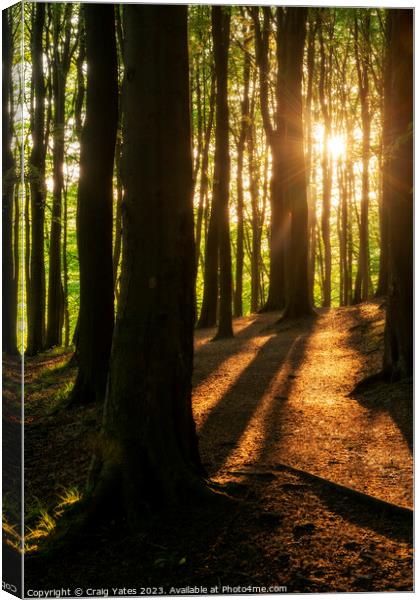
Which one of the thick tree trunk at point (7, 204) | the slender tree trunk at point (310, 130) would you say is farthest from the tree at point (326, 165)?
the thick tree trunk at point (7, 204)

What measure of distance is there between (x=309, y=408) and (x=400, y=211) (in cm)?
240

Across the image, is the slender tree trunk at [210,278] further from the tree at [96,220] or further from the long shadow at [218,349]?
the tree at [96,220]

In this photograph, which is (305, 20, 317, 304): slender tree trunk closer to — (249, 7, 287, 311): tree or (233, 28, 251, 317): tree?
(249, 7, 287, 311): tree

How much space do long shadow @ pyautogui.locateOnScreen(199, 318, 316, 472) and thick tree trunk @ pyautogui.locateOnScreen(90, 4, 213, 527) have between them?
121 cm

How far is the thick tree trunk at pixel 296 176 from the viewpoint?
12594mm

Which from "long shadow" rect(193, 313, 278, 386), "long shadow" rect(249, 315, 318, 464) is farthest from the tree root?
"long shadow" rect(193, 313, 278, 386)

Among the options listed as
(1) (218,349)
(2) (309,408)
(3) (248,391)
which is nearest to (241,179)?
(1) (218,349)

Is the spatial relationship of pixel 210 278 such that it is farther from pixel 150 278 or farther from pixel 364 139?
pixel 150 278

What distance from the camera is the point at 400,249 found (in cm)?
682

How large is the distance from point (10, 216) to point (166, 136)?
1.07 m

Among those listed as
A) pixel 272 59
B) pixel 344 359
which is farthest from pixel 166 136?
pixel 272 59

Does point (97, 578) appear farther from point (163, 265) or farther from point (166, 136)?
point (166, 136)

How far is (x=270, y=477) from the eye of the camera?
4.40 m

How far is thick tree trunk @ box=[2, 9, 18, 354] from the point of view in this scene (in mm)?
3193
